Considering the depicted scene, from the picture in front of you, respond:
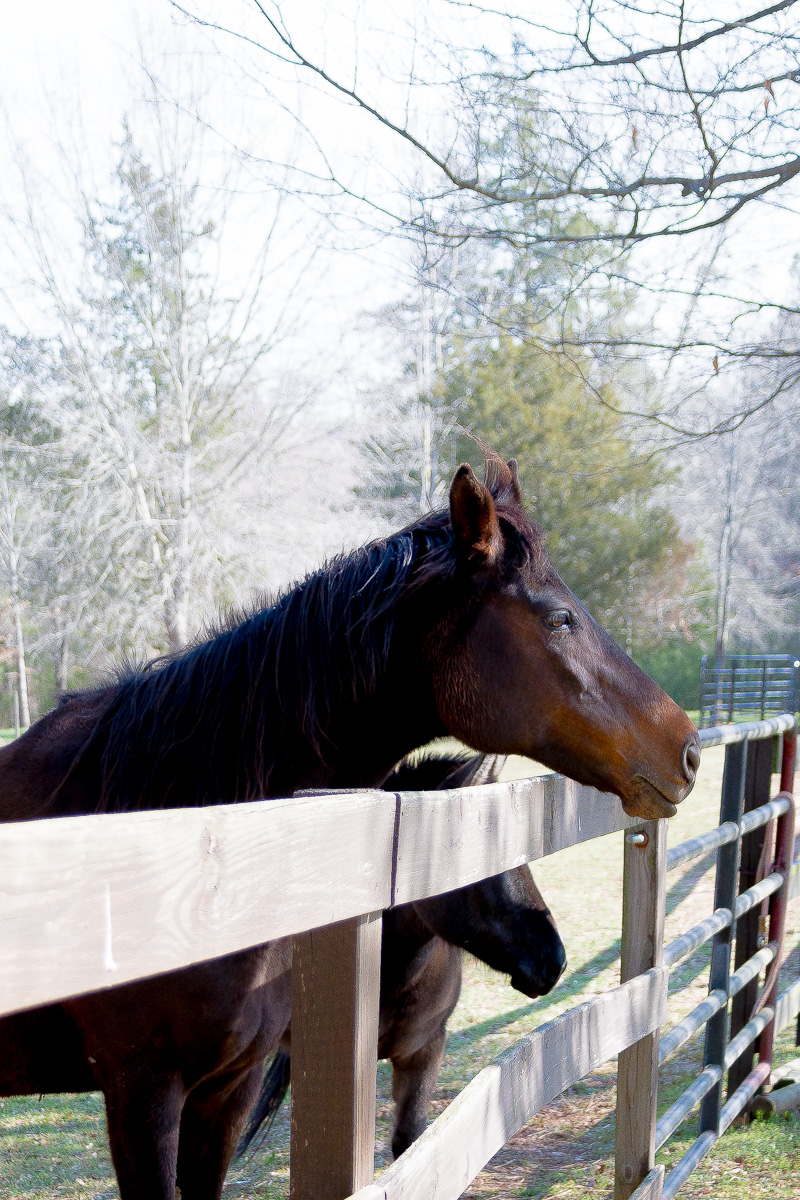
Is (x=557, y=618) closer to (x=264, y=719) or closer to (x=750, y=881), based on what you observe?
(x=264, y=719)

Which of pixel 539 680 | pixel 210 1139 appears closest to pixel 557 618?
pixel 539 680

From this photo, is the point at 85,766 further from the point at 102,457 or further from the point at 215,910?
the point at 102,457

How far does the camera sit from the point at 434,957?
370 cm

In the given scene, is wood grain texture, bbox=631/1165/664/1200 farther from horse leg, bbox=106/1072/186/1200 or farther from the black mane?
the black mane

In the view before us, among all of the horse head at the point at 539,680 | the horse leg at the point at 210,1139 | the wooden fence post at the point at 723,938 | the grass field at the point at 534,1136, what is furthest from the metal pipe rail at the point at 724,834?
the horse leg at the point at 210,1139

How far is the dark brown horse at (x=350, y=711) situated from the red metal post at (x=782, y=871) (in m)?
2.41

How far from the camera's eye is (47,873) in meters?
0.74

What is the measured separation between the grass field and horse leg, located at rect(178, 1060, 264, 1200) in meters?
1.33

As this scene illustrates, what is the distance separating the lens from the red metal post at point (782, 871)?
13.6 feet

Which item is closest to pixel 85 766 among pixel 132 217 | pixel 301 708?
pixel 301 708

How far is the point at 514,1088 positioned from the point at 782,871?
308 cm

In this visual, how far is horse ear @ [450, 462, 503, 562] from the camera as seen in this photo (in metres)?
2.38

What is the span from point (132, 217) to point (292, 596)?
16.9 meters

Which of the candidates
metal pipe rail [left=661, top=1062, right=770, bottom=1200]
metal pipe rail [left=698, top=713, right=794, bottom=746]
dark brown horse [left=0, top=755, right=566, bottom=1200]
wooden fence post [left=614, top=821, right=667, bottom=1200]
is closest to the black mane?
dark brown horse [left=0, top=755, right=566, bottom=1200]
